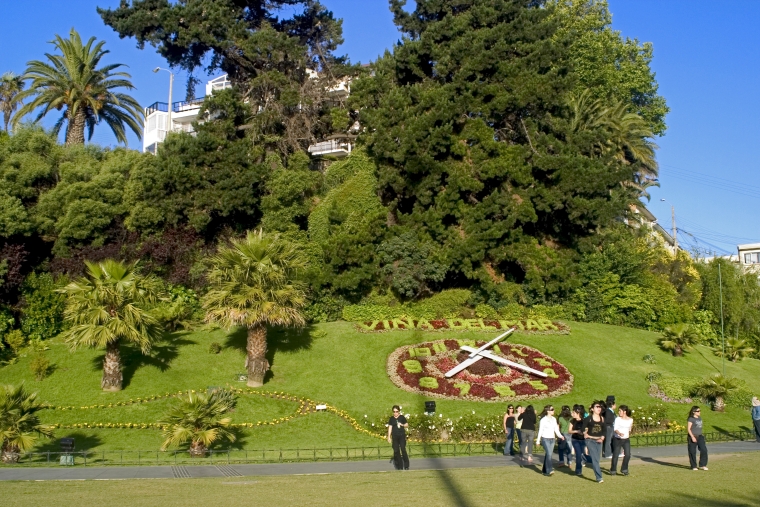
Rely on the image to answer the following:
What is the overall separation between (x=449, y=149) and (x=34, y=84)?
26.3m

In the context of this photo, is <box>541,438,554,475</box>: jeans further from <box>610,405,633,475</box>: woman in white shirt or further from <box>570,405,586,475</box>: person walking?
<box>610,405,633,475</box>: woman in white shirt

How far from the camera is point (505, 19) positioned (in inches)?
1829

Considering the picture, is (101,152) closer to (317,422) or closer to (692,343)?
(317,422)

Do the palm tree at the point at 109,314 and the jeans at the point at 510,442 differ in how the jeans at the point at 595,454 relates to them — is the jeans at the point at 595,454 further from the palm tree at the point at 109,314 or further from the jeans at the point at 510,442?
the palm tree at the point at 109,314

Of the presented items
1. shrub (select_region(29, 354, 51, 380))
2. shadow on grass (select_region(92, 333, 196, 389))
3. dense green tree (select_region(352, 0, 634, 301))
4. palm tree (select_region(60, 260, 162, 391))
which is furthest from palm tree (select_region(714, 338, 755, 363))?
shrub (select_region(29, 354, 51, 380))

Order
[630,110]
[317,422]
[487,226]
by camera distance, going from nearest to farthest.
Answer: [317,422], [487,226], [630,110]

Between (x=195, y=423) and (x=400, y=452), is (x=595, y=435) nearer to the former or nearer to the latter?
(x=400, y=452)

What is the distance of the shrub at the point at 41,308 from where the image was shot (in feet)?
123

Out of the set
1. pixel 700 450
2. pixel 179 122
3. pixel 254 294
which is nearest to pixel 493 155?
pixel 254 294

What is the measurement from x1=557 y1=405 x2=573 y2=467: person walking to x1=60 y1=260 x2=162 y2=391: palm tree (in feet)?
55.3

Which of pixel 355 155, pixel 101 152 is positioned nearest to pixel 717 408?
pixel 355 155

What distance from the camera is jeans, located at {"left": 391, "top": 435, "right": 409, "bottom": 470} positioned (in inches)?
797

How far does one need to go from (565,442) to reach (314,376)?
1530 cm

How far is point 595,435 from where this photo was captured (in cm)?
1762
